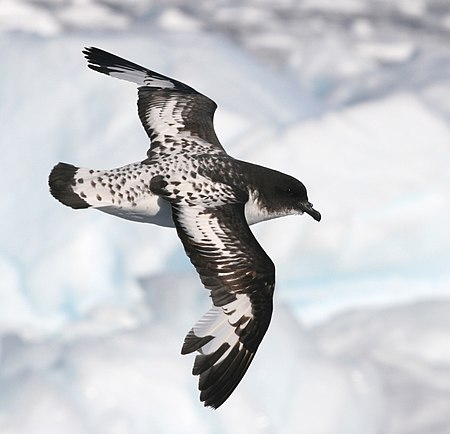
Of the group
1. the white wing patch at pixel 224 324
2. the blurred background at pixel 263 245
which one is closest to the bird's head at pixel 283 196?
the white wing patch at pixel 224 324

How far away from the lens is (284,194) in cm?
588

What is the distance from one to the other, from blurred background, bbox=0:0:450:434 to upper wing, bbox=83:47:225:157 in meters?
2.95

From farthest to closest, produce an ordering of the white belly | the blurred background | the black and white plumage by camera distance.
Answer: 1. the blurred background
2. the white belly
3. the black and white plumage

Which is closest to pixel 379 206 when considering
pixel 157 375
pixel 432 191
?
→ pixel 432 191

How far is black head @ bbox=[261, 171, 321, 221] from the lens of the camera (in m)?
5.85

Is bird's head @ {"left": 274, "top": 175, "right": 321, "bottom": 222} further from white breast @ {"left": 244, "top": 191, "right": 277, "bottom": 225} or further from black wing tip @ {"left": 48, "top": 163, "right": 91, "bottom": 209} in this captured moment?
black wing tip @ {"left": 48, "top": 163, "right": 91, "bottom": 209}

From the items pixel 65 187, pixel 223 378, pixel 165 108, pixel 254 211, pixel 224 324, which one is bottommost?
pixel 223 378

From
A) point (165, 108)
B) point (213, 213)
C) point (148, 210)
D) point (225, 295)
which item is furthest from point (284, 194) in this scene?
point (165, 108)

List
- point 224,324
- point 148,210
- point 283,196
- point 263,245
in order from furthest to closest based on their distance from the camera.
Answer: point 263,245
point 283,196
point 148,210
point 224,324

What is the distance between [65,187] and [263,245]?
243 inches

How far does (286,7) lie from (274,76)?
391cm

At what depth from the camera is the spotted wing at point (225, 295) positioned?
5121 mm

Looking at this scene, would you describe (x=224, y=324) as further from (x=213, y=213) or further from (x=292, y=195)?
(x=292, y=195)

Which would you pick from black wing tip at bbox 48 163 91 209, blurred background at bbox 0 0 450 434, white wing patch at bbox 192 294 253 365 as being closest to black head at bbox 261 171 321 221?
white wing patch at bbox 192 294 253 365
